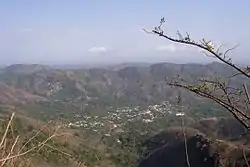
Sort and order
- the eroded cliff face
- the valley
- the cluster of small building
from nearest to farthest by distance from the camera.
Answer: the eroded cliff face < the valley < the cluster of small building

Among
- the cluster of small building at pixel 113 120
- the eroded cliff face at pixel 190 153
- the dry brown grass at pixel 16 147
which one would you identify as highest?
the dry brown grass at pixel 16 147

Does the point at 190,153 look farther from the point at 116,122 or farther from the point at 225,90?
the point at 116,122

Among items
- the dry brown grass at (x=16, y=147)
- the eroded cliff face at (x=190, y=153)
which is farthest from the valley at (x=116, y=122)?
the dry brown grass at (x=16, y=147)

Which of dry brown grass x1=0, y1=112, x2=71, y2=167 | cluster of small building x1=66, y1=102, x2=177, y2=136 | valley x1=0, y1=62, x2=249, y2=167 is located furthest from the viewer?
cluster of small building x1=66, y1=102, x2=177, y2=136

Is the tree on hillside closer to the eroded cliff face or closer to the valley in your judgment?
the valley

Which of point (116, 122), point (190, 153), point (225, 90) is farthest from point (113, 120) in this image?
point (225, 90)

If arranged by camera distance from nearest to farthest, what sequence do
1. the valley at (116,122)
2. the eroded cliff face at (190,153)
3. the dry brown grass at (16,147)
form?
the dry brown grass at (16,147) < the eroded cliff face at (190,153) < the valley at (116,122)

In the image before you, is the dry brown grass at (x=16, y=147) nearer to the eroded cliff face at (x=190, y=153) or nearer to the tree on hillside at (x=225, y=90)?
the tree on hillside at (x=225, y=90)

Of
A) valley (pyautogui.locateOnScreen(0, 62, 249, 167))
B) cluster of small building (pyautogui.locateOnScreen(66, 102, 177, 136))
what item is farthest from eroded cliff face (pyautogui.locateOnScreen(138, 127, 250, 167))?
cluster of small building (pyautogui.locateOnScreen(66, 102, 177, 136))

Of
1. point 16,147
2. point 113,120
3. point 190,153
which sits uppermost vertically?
point 16,147

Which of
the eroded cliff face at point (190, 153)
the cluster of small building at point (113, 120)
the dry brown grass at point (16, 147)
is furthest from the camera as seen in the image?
the cluster of small building at point (113, 120)

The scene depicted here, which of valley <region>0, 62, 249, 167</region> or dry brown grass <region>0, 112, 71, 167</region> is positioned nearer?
dry brown grass <region>0, 112, 71, 167</region>

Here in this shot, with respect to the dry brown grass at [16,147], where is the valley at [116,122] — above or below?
below
